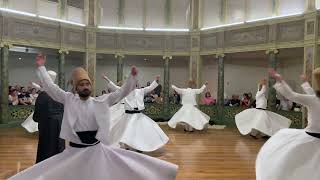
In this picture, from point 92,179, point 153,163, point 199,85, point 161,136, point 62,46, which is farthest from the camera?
point 199,85

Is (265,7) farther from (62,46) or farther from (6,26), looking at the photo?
(6,26)

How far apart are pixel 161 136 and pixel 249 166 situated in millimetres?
1802

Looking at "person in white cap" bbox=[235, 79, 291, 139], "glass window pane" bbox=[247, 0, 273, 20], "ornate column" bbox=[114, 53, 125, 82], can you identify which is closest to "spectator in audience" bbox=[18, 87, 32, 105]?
"ornate column" bbox=[114, 53, 125, 82]

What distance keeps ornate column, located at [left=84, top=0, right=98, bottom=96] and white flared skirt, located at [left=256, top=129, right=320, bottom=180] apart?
9765 mm

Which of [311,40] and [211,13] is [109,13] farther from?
[311,40]

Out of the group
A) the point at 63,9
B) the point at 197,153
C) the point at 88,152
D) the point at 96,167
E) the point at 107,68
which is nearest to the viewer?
the point at 96,167

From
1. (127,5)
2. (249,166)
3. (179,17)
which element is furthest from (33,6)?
(249,166)

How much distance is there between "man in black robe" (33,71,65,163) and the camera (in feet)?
15.3

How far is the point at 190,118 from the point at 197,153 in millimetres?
3371

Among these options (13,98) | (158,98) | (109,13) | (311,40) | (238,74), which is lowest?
(158,98)

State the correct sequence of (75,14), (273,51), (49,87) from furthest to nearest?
(75,14) < (273,51) < (49,87)

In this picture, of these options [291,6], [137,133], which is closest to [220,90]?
[291,6]

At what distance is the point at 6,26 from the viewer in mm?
10961

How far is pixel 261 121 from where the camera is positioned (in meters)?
9.44
